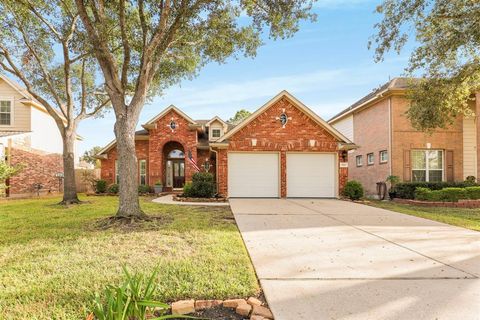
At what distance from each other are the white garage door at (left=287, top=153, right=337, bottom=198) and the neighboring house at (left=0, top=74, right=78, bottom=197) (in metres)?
15.2

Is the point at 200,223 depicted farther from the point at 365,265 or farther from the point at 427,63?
the point at 427,63

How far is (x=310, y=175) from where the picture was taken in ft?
55.8

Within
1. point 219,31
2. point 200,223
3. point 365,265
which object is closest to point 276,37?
point 219,31

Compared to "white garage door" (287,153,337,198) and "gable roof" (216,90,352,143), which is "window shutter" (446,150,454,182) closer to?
"gable roof" (216,90,352,143)

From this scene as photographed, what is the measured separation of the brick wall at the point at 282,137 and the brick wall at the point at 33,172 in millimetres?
11363

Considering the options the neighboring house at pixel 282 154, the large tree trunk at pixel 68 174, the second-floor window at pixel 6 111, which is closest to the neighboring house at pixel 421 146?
the neighboring house at pixel 282 154

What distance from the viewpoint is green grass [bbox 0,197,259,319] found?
360 cm

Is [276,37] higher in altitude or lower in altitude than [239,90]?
lower

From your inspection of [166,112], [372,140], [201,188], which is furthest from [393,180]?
[166,112]

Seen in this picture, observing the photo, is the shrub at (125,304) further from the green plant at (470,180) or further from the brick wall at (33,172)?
the green plant at (470,180)

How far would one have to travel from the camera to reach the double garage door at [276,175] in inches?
658

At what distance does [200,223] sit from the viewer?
8.47 m

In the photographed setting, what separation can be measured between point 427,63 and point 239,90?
46.1ft

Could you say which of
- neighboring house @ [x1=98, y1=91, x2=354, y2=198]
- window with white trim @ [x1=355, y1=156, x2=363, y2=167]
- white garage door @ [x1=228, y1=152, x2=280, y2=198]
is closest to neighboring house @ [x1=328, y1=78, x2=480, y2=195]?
neighboring house @ [x1=98, y1=91, x2=354, y2=198]
